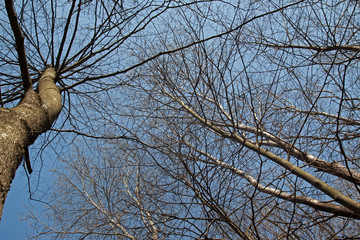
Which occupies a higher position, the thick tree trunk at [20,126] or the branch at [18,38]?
the branch at [18,38]

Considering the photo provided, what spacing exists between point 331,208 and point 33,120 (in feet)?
8.28

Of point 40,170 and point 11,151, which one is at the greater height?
point 40,170

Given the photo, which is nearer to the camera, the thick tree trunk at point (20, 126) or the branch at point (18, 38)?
the thick tree trunk at point (20, 126)

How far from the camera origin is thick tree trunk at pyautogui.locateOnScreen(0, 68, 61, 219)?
108 centimetres

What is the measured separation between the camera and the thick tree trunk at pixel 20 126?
108 centimetres

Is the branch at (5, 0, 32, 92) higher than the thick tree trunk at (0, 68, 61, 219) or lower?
higher

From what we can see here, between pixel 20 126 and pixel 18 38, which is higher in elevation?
pixel 18 38

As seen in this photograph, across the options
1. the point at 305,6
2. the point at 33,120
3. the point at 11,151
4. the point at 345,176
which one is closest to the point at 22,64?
the point at 33,120

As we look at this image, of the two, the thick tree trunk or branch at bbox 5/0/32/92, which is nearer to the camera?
the thick tree trunk

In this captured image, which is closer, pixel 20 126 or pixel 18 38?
pixel 20 126

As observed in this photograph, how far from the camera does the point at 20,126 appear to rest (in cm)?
127

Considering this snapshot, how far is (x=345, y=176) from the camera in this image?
87.9 inches

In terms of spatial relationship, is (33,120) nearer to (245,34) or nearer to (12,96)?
(12,96)

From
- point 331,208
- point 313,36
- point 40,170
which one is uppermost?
point 313,36
